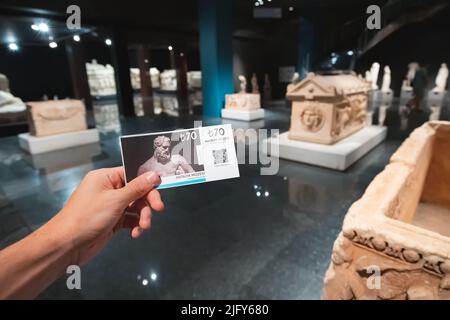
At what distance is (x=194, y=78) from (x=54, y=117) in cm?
864

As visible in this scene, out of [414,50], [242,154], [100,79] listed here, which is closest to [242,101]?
[242,154]

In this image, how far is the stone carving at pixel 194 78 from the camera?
13.2 m

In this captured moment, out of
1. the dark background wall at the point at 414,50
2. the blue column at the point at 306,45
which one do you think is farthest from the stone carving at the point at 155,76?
the dark background wall at the point at 414,50

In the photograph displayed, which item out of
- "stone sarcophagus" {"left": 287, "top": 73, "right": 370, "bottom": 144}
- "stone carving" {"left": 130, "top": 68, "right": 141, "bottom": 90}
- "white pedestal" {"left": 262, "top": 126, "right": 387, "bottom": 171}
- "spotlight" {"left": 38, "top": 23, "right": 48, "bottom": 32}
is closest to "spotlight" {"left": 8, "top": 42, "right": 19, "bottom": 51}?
"spotlight" {"left": 38, "top": 23, "right": 48, "bottom": 32}

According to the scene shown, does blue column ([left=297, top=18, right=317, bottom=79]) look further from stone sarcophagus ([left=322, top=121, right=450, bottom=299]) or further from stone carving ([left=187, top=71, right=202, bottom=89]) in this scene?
stone sarcophagus ([left=322, top=121, right=450, bottom=299])

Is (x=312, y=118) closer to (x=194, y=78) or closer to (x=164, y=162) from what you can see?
(x=164, y=162)

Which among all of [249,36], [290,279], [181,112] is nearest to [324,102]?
[290,279]

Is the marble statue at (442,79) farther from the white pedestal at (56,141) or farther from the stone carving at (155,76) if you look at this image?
the white pedestal at (56,141)

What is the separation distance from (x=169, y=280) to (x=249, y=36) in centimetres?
1292

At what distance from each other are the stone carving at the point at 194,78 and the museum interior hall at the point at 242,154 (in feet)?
0.92

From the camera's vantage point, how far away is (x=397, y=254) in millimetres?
1113

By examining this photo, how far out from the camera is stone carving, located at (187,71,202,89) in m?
13.2

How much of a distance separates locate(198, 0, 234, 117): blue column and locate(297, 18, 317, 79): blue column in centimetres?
508

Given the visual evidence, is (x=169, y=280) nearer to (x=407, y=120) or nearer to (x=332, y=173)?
(x=332, y=173)
